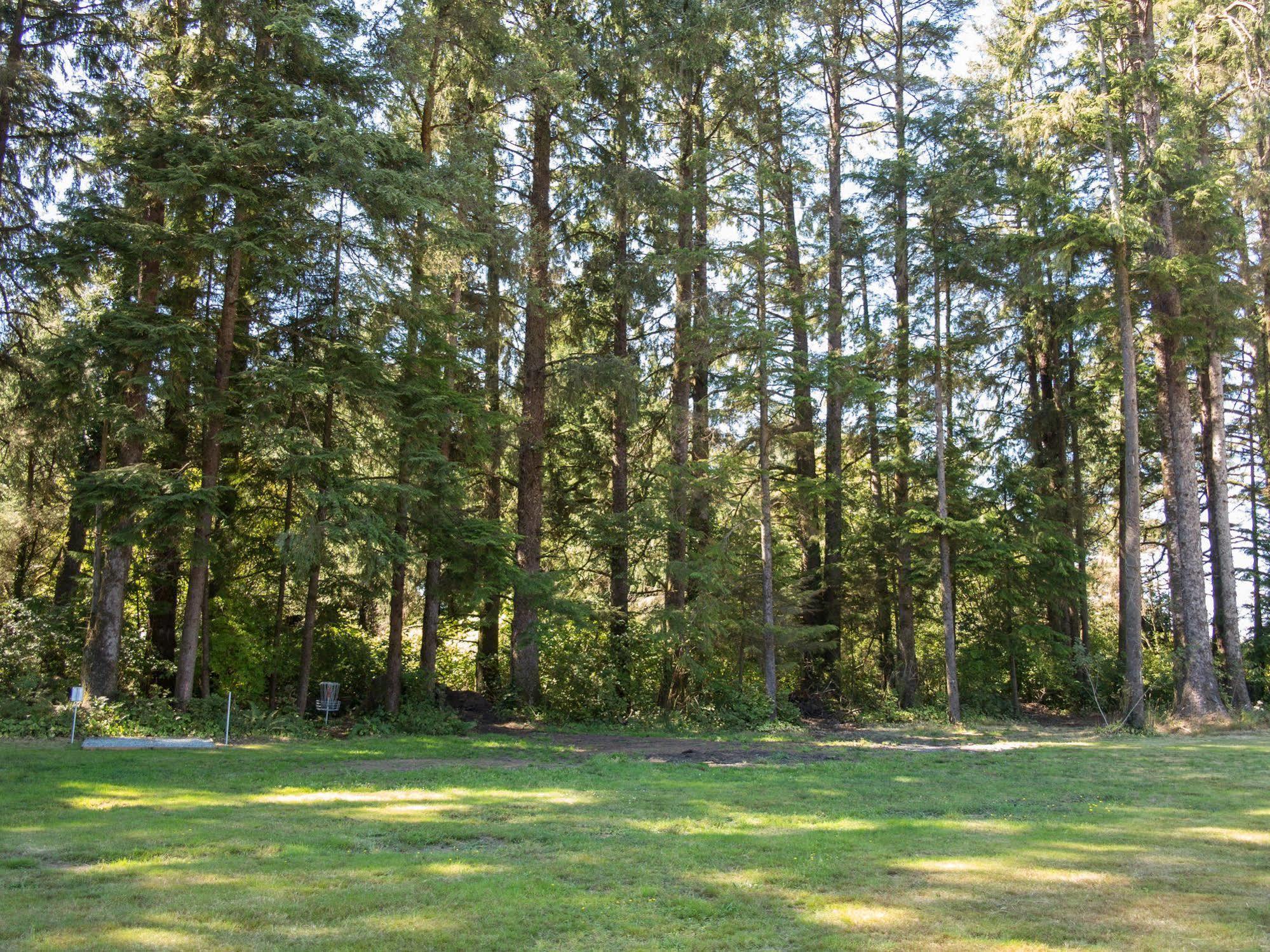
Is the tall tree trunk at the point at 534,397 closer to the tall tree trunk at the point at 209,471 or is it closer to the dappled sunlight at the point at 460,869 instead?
the tall tree trunk at the point at 209,471

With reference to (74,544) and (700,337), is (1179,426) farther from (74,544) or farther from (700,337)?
(74,544)

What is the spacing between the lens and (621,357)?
→ 1994cm

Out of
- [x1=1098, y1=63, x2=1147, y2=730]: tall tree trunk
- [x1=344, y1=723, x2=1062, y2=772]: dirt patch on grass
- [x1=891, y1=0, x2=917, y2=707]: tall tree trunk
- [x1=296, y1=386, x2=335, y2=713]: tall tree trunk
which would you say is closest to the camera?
[x1=344, y1=723, x2=1062, y2=772]: dirt patch on grass

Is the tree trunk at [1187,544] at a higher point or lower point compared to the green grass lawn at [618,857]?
higher

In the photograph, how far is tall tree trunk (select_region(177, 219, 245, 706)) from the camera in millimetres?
13500

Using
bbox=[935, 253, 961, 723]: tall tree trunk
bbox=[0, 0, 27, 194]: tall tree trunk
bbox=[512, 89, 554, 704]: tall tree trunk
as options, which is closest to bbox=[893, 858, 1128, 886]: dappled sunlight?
bbox=[512, 89, 554, 704]: tall tree trunk

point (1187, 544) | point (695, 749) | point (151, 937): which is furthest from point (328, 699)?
point (1187, 544)

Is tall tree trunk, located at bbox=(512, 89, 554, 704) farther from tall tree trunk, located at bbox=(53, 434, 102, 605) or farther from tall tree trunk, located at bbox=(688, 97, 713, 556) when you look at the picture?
tall tree trunk, located at bbox=(53, 434, 102, 605)

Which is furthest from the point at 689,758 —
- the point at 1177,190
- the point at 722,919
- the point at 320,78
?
the point at 1177,190

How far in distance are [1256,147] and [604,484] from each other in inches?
670

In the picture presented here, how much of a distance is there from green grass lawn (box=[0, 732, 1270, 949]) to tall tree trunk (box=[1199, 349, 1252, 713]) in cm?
998

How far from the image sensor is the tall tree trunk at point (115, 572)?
43.7 ft

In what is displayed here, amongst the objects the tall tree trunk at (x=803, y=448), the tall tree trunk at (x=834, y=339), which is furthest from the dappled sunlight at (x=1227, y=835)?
the tall tree trunk at (x=834, y=339)

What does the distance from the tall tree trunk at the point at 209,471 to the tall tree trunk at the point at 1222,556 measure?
63.5 feet
